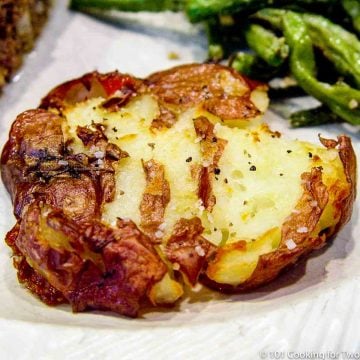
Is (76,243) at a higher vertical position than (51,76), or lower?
higher

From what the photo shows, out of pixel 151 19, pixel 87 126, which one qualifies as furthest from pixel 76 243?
pixel 151 19

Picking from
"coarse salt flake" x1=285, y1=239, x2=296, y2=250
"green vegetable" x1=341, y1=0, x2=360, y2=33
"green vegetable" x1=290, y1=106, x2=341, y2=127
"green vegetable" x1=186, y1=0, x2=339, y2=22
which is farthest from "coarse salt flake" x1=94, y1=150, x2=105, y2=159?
"green vegetable" x1=341, y1=0, x2=360, y2=33

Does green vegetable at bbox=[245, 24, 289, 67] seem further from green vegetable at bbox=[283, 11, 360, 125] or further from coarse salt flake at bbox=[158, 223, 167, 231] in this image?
coarse salt flake at bbox=[158, 223, 167, 231]

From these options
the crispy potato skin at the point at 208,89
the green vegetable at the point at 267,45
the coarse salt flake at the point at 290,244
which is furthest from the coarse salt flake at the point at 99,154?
the green vegetable at the point at 267,45

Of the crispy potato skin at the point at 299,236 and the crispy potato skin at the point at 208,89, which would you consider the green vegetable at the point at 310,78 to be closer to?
the crispy potato skin at the point at 208,89

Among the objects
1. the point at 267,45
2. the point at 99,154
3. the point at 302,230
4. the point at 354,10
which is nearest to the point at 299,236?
the point at 302,230

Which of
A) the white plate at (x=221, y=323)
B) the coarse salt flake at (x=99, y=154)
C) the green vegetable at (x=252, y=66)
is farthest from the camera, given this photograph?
the green vegetable at (x=252, y=66)

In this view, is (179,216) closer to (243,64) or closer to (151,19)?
(243,64)
